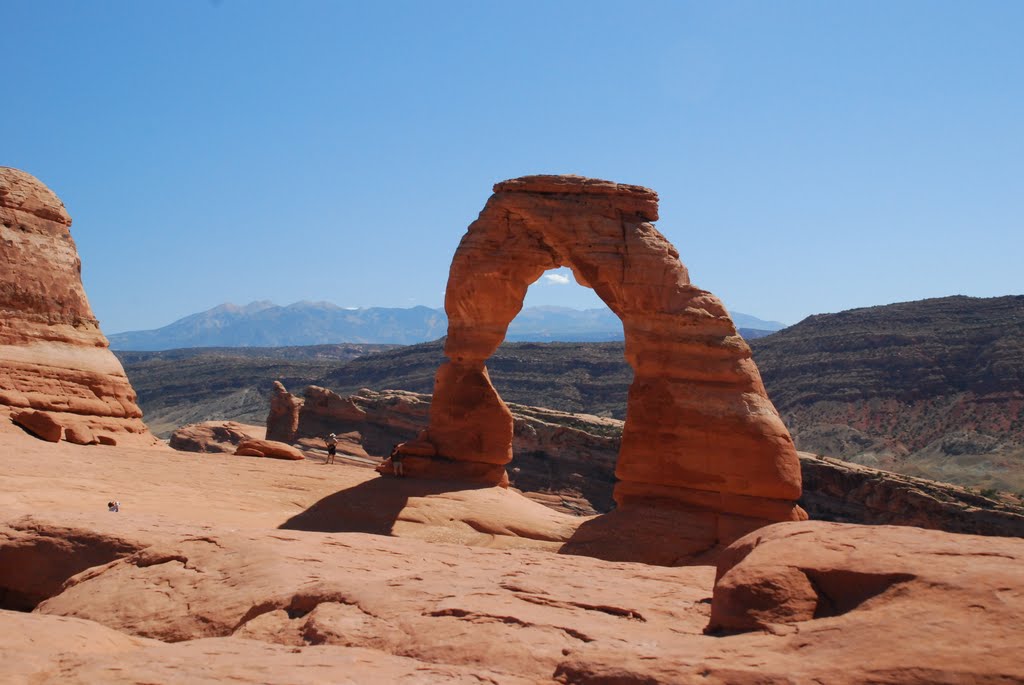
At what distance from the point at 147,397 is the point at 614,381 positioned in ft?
134

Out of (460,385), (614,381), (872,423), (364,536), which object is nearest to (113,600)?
(364,536)

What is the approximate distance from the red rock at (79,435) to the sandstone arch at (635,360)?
6678 mm

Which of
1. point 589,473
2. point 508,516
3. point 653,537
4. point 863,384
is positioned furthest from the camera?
point 863,384

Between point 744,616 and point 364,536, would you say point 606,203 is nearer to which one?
point 364,536

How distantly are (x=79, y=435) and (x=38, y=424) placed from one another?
2.76ft

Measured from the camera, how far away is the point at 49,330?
70.0ft

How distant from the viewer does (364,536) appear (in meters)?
11.0

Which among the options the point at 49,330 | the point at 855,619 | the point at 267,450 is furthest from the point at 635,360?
the point at 49,330

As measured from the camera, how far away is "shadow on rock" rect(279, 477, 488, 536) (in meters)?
16.6

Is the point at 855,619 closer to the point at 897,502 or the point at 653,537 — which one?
the point at 653,537

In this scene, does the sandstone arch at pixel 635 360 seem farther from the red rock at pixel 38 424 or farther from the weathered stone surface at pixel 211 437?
the weathered stone surface at pixel 211 437

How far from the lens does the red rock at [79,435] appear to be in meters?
19.8

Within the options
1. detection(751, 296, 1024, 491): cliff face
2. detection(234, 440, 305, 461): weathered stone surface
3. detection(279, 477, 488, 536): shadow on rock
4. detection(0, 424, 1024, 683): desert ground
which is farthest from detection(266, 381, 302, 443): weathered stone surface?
detection(751, 296, 1024, 491): cliff face

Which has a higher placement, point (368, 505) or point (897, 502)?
point (368, 505)
